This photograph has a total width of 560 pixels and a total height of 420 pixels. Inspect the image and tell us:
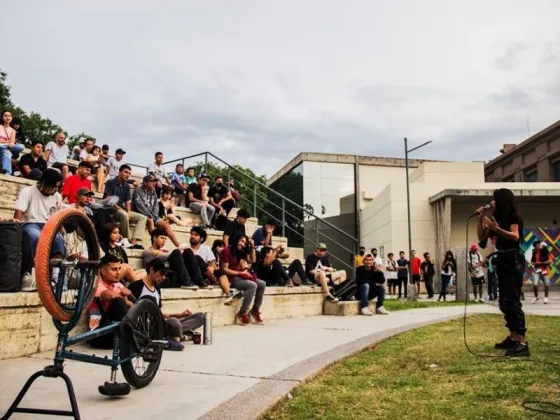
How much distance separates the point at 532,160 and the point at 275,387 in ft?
123

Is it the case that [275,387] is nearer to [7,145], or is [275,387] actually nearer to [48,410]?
[48,410]

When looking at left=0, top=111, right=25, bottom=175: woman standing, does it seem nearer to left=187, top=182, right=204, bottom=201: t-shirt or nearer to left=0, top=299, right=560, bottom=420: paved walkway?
left=187, top=182, right=204, bottom=201: t-shirt

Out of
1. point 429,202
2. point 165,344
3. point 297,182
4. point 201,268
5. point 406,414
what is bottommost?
point 406,414

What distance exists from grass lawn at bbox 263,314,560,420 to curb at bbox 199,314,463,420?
8cm

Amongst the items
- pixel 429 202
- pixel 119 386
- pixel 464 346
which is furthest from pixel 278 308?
pixel 429 202

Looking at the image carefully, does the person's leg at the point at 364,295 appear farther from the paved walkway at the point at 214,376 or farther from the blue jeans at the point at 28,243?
the blue jeans at the point at 28,243

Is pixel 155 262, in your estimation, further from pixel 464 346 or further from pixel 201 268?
pixel 464 346

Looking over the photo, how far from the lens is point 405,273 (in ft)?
66.3

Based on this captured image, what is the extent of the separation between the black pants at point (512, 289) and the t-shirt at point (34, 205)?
507 centimetres

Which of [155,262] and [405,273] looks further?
[405,273]

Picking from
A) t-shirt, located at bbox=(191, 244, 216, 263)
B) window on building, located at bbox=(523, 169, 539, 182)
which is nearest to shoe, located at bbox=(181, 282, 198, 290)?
t-shirt, located at bbox=(191, 244, 216, 263)

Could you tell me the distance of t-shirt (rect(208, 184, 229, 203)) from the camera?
47.9 feet

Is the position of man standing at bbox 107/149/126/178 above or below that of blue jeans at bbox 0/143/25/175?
above

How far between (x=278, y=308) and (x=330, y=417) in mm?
7239
